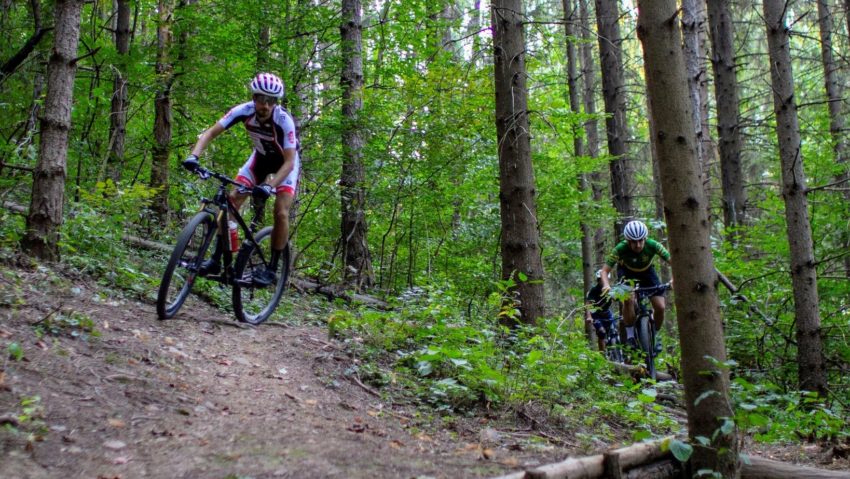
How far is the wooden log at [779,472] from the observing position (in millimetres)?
3624

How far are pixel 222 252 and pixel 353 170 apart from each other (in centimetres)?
468

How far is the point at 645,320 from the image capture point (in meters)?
8.12

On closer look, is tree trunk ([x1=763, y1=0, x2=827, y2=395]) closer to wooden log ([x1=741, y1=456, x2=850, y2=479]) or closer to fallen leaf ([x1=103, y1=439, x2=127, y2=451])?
wooden log ([x1=741, y1=456, x2=850, y2=479])

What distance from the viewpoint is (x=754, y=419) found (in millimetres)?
3336

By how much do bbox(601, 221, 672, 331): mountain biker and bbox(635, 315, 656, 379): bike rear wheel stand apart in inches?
4.5

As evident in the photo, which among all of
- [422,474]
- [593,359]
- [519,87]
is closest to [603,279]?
[593,359]

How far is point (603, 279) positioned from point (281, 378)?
4727 millimetres

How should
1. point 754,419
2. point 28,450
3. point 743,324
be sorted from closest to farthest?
point 28,450, point 754,419, point 743,324

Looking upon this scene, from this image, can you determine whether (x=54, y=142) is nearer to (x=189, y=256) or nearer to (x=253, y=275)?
(x=189, y=256)

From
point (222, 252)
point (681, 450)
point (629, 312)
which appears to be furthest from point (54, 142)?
point (629, 312)

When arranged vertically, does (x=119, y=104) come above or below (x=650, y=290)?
above

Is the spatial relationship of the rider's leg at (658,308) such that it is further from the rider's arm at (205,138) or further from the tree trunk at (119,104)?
the tree trunk at (119,104)

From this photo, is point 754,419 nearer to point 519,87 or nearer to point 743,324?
point 519,87

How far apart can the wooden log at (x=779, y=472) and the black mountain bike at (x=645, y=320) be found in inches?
164
